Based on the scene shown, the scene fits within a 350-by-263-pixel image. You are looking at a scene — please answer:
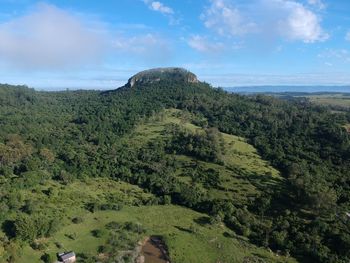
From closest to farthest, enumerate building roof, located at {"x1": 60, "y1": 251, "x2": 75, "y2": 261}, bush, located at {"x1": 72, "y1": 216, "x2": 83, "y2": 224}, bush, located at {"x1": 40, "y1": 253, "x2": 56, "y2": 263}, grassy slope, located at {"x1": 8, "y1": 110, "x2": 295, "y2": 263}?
bush, located at {"x1": 40, "y1": 253, "x2": 56, "y2": 263}
building roof, located at {"x1": 60, "y1": 251, "x2": 75, "y2": 261}
grassy slope, located at {"x1": 8, "y1": 110, "x2": 295, "y2": 263}
bush, located at {"x1": 72, "y1": 216, "x2": 83, "y2": 224}

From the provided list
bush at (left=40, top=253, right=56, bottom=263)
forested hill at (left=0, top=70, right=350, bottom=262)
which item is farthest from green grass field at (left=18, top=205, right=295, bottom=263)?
forested hill at (left=0, top=70, right=350, bottom=262)

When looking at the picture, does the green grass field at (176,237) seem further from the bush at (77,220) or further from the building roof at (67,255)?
the building roof at (67,255)

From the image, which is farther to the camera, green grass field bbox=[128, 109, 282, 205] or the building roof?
green grass field bbox=[128, 109, 282, 205]

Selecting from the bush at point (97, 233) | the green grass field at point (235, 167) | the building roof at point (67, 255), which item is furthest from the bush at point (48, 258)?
the green grass field at point (235, 167)

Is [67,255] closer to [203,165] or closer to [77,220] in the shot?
[77,220]

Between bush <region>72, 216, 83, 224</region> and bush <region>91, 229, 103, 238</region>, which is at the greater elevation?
bush <region>72, 216, 83, 224</region>

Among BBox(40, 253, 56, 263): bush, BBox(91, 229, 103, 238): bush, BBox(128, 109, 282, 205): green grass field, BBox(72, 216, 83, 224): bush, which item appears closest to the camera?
BBox(40, 253, 56, 263): bush

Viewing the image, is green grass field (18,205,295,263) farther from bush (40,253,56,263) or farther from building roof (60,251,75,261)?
building roof (60,251,75,261)
